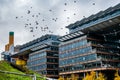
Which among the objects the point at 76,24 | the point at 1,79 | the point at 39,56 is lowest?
the point at 1,79

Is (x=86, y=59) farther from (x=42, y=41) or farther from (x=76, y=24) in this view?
(x=42, y=41)

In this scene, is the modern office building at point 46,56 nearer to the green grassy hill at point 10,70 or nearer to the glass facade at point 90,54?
the glass facade at point 90,54

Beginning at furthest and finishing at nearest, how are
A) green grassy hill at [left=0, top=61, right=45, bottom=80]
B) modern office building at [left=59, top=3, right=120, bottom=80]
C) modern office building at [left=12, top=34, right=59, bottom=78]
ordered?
modern office building at [left=12, top=34, right=59, bottom=78]
modern office building at [left=59, top=3, right=120, bottom=80]
green grassy hill at [left=0, top=61, right=45, bottom=80]

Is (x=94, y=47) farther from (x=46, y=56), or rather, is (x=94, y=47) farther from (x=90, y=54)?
(x=46, y=56)

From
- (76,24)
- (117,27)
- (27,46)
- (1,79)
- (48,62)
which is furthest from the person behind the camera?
(27,46)

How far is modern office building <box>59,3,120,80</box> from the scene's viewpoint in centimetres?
9225

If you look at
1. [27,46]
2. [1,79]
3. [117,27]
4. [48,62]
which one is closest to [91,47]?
[117,27]

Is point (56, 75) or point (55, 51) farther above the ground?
point (55, 51)

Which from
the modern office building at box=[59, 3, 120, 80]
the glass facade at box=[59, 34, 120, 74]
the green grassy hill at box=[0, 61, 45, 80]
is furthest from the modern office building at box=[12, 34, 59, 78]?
the green grassy hill at box=[0, 61, 45, 80]

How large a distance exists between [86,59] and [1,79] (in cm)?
8778

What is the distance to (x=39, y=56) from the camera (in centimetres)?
13062

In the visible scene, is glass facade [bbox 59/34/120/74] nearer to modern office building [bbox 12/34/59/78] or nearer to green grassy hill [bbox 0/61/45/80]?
modern office building [bbox 12/34/59/78]

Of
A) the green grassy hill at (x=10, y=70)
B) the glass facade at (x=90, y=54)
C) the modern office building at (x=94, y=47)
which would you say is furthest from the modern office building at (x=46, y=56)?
the green grassy hill at (x=10, y=70)

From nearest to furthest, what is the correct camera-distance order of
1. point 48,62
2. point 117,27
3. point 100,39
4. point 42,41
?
point 117,27
point 100,39
point 48,62
point 42,41
